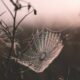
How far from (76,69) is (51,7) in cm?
38

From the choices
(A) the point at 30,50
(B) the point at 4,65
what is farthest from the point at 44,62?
(B) the point at 4,65

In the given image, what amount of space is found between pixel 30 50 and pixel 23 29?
0.47 feet

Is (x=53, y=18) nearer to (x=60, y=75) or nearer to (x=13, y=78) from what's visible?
(x=60, y=75)

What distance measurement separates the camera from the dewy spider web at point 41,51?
1284 millimetres

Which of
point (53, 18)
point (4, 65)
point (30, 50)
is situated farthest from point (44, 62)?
point (53, 18)

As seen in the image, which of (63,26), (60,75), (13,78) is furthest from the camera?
(63,26)

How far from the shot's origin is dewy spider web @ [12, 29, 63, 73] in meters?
1.28

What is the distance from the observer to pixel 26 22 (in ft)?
Result: 4.84

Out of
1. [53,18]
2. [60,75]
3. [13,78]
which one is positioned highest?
[53,18]

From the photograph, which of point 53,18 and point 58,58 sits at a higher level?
point 53,18

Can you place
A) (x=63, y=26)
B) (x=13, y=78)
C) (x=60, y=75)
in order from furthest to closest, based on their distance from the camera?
(x=63, y=26)
(x=60, y=75)
(x=13, y=78)

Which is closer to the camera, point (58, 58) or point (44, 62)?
point (44, 62)

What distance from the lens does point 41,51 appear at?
4.37 ft

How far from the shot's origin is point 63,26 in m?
1.52
